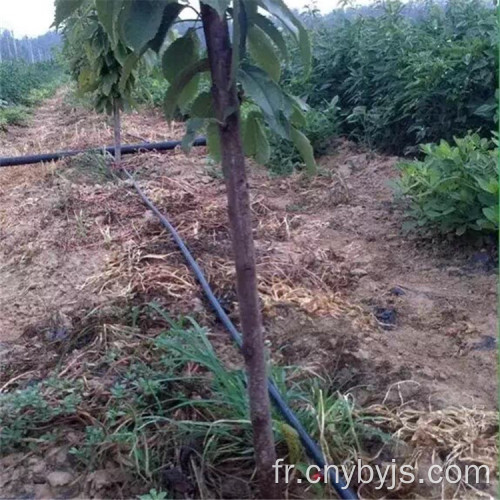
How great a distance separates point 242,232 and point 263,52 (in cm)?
38

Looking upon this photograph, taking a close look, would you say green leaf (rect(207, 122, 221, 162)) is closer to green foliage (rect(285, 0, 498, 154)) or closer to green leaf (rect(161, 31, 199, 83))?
green leaf (rect(161, 31, 199, 83))

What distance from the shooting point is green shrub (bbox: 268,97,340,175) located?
15.5 ft

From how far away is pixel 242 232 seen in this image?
1.30 meters

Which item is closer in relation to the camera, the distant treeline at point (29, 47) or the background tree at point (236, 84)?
the background tree at point (236, 84)

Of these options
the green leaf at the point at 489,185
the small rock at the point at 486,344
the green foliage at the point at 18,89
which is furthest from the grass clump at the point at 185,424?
the green foliage at the point at 18,89

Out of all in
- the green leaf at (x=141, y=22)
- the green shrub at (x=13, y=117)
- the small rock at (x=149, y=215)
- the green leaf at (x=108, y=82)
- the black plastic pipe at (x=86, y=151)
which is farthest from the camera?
the green shrub at (x=13, y=117)

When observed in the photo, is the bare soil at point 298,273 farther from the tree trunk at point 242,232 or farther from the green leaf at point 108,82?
the green leaf at point 108,82

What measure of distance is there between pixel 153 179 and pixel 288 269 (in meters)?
1.92

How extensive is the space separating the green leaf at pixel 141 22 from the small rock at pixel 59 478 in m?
1.13

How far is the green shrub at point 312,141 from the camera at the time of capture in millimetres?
4730

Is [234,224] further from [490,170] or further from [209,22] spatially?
[490,170]

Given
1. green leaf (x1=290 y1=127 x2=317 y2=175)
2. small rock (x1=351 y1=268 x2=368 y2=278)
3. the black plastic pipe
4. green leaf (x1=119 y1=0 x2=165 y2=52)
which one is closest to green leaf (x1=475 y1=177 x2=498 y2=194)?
small rock (x1=351 y1=268 x2=368 y2=278)

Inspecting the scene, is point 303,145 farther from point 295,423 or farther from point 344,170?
point 344,170

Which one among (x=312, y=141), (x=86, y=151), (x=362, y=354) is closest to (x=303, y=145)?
(x=362, y=354)
